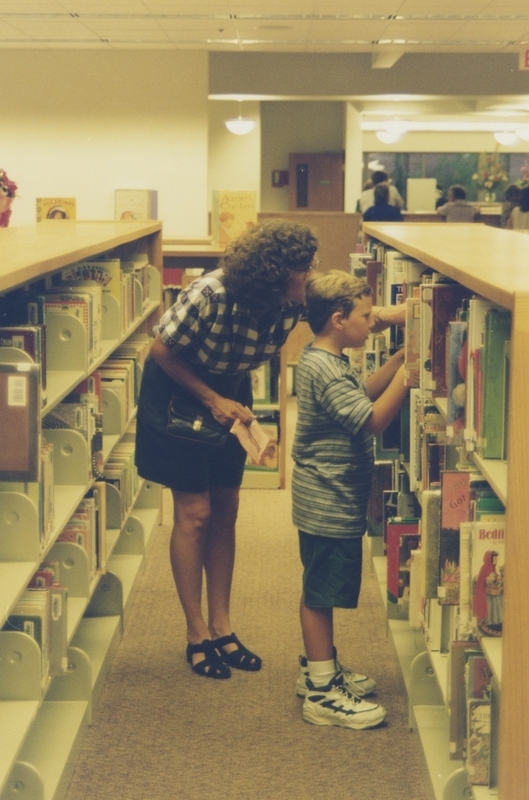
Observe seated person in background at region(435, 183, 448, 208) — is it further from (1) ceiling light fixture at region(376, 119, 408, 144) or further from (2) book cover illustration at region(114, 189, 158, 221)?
(2) book cover illustration at region(114, 189, 158, 221)

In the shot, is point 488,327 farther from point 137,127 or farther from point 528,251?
point 137,127

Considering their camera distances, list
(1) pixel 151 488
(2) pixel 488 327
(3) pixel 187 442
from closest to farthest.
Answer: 1. (2) pixel 488 327
2. (3) pixel 187 442
3. (1) pixel 151 488

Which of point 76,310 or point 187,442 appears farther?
point 187,442

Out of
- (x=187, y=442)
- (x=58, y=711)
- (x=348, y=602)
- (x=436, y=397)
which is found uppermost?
(x=436, y=397)

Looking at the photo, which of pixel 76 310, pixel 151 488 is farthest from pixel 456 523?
pixel 151 488

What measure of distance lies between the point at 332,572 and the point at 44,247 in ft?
3.78

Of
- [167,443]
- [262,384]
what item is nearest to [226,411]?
[167,443]

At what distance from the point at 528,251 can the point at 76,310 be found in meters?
1.21

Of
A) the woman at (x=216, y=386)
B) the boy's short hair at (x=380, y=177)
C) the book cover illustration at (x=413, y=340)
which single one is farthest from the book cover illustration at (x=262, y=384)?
the boy's short hair at (x=380, y=177)

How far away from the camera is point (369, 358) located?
12.3 ft

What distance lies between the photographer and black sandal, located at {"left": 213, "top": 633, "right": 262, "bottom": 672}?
3375mm

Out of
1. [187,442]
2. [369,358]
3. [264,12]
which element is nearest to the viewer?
[187,442]

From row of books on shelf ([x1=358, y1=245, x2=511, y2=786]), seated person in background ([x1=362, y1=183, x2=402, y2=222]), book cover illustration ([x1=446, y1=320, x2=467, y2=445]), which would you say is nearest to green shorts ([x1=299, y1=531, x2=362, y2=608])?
row of books on shelf ([x1=358, y1=245, x2=511, y2=786])

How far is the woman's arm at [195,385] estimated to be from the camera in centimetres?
305
